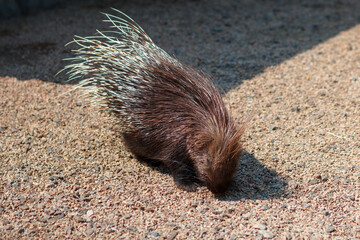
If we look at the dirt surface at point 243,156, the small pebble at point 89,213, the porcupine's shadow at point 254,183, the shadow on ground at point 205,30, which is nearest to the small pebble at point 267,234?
the dirt surface at point 243,156

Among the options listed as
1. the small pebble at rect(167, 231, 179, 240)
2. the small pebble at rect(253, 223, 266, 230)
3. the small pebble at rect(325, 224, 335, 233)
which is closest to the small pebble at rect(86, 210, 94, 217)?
the small pebble at rect(167, 231, 179, 240)

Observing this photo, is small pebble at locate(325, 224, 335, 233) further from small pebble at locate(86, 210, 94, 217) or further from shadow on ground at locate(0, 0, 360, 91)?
shadow on ground at locate(0, 0, 360, 91)

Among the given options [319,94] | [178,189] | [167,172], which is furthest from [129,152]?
[319,94]

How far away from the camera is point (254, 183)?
118 inches

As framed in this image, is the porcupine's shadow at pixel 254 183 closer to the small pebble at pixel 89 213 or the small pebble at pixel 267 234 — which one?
the small pebble at pixel 267 234

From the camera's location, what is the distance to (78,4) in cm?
647

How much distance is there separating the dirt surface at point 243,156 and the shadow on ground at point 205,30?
0.08 feet

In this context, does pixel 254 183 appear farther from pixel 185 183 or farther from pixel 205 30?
pixel 205 30

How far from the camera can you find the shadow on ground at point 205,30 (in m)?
4.74

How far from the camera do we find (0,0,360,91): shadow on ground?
4.74 m

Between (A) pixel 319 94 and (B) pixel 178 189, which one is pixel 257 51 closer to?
(A) pixel 319 94

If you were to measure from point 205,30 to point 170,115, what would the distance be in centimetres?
293

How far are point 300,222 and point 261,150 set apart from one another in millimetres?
803

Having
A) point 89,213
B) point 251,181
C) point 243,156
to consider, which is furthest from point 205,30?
point 89,213
